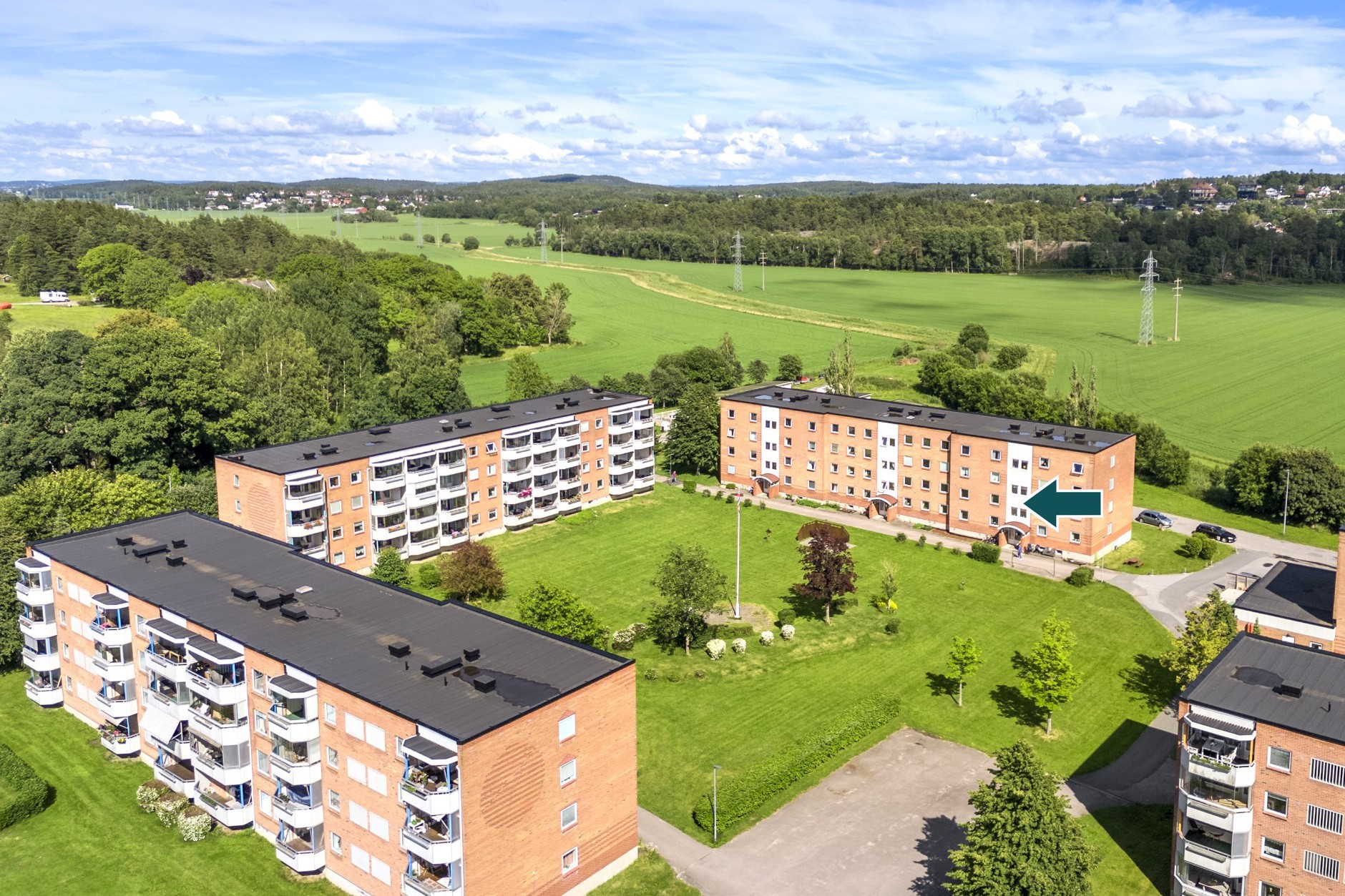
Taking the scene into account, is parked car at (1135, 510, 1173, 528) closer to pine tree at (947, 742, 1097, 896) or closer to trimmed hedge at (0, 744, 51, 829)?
pine tree at (947, 742, 1097, 896)

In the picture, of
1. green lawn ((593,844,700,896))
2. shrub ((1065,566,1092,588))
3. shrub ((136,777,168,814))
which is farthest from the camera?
shrub ((1065,566,1092,588))

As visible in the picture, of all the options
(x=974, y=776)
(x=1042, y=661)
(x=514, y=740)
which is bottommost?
(x=974, y=776)

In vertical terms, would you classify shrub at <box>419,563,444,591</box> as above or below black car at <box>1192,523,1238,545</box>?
below

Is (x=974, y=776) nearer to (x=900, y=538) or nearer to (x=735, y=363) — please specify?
(x=900, y=538)

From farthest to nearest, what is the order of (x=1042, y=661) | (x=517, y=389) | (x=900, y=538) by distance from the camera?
(x=517, y=389)
(x=900, y=538)
(x=1042, y=661)

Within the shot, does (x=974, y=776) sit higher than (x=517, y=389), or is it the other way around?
(x=517, y=389)

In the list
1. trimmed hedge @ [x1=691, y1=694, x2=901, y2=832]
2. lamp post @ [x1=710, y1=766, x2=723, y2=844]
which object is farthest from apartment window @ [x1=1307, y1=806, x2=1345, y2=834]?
lamp post @ [x1=710, y1=766, x2=723, y2=844]

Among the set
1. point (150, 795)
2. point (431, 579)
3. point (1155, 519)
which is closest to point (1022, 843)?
point (150, 795)

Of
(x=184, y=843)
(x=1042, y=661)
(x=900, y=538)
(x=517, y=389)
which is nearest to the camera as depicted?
(x=184, y=843)

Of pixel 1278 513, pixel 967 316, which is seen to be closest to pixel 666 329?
pixel 967 316
